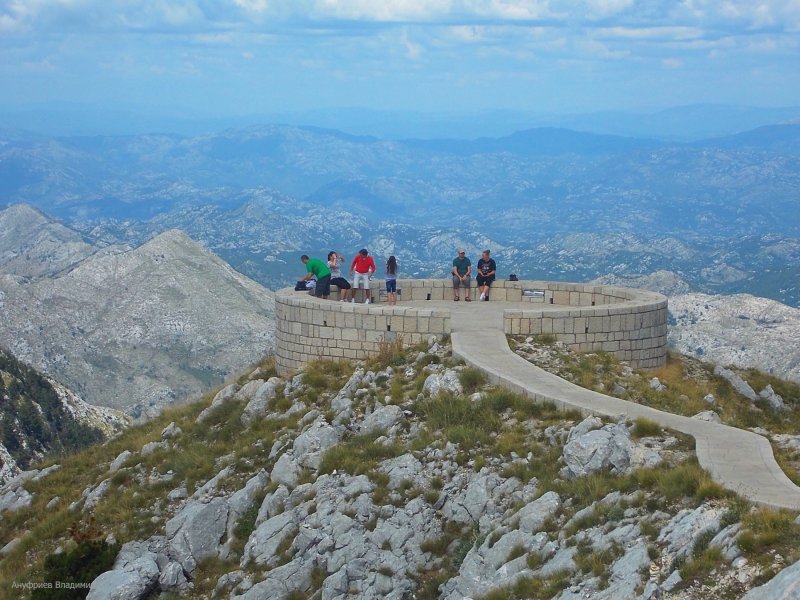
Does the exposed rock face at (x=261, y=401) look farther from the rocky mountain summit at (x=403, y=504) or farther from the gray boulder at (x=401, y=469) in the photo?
the gray boulder at (x=401, y=469)

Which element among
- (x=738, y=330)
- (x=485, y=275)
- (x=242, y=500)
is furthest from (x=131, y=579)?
(x=738, y=330)

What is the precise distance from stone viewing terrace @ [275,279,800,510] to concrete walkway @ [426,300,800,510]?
0.03 meters

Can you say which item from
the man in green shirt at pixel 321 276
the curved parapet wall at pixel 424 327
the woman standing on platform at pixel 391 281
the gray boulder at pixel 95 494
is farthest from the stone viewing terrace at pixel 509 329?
the gray boulder at pixel 95 494

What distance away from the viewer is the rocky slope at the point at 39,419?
84.4 metres

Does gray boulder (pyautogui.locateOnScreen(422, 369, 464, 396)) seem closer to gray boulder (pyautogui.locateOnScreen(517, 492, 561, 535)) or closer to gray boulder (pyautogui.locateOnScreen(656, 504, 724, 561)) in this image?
gray boulder (pyautogui.locateOnScreen(517, 492, 561, 535))

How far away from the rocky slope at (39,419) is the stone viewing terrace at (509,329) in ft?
185

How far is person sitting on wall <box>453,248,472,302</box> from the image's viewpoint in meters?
28.9

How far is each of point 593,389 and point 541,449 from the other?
4458 mm

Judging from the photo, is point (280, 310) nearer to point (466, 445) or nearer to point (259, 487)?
point (259, 487)

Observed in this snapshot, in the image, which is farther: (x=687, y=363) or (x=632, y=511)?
(x=687, y=363)

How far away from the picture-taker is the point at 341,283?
89.4ft

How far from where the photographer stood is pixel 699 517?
12.7m

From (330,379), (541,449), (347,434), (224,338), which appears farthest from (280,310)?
(224,338)

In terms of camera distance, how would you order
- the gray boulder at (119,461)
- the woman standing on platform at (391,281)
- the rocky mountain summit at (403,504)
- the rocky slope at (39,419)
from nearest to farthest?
1. the rocky mountain summit at (403,504)
2. the gray boulder at (119,461)
3. the woman standing on platform at (391,281)
4. the rocky slope at (39,419)
